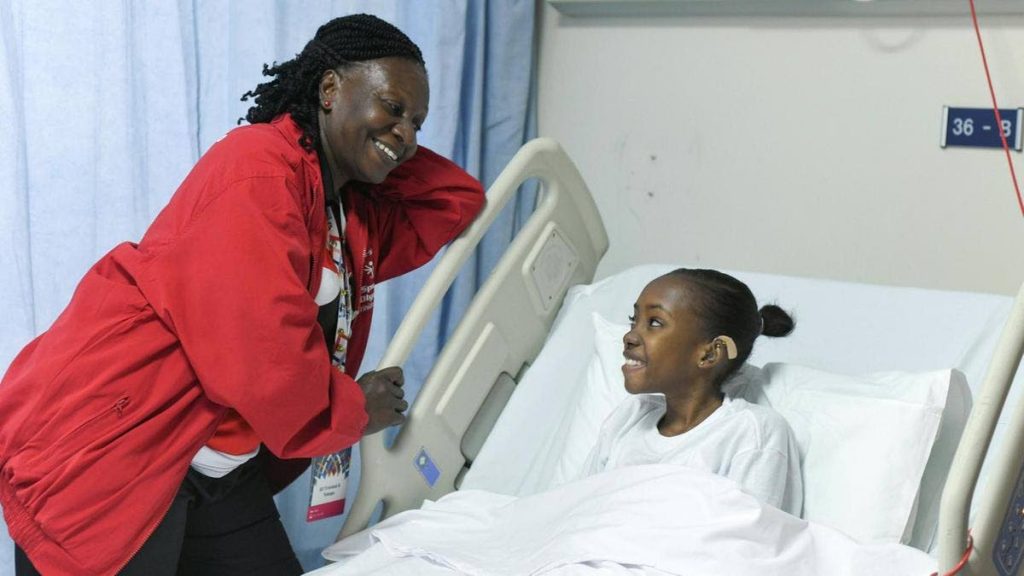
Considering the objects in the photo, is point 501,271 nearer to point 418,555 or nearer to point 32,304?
point 418,555

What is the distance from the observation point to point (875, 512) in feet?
5.92

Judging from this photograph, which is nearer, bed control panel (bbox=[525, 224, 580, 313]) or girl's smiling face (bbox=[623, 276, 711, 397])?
girl's smiling face (bbox=[623, 276, 711, 397])

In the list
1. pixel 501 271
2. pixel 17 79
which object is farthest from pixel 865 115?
pixel 17 79

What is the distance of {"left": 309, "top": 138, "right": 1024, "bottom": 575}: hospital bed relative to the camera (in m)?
1.84

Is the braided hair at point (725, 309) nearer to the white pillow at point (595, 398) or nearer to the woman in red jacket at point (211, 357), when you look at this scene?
the white pillow at point (595, 398)

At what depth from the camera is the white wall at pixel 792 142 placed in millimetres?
2506

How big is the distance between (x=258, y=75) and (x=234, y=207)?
35.0 inches

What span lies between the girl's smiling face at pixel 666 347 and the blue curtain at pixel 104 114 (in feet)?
3.25

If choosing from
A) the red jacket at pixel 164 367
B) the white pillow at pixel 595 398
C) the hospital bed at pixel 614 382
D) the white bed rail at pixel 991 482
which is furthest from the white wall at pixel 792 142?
the red jacket at pixel 164 367

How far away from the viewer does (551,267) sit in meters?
2.42

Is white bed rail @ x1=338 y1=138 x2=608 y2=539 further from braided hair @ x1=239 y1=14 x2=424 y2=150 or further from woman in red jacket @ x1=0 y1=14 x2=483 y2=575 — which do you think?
braided hair @ x1=239 y1=14 x2=424 y2=150

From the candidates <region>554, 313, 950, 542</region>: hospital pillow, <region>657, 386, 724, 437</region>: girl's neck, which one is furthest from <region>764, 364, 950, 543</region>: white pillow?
<region>657, 386, 724, 437</region>: girl's neck

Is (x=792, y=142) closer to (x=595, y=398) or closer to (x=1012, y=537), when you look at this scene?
(x=595, y=398)

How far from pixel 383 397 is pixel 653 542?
53cm
